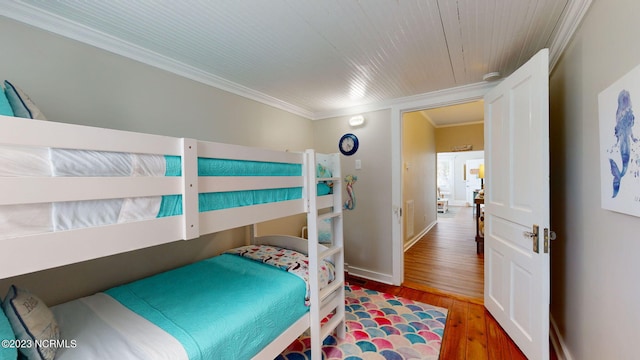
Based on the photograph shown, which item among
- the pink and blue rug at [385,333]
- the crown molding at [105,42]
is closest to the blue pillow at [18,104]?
the crown molding at [105,42]

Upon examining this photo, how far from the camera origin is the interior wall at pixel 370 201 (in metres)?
2.96

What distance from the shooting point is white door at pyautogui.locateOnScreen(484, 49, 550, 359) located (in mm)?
1509

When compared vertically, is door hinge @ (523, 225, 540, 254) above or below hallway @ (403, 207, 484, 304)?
above

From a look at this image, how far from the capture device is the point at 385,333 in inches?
78.2

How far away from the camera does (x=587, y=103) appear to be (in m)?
1.31

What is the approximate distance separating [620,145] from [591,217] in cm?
51

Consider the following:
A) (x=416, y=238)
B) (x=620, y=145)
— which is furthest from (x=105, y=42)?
(x=416, y=238)

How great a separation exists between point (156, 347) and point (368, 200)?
2.50 m

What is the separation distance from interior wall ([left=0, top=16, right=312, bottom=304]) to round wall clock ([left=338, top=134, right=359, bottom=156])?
140 centimetres

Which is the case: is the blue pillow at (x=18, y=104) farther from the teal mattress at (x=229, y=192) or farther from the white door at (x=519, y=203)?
the white door at (x=519, y=203)

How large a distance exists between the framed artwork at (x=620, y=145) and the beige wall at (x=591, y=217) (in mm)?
37

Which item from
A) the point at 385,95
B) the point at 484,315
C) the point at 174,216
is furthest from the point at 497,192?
the point at 174,216

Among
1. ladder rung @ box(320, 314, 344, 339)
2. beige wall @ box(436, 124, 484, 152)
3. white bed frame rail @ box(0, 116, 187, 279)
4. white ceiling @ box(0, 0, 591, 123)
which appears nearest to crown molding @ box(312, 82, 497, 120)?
white ceiling @ box(0, 0, 591, 123)

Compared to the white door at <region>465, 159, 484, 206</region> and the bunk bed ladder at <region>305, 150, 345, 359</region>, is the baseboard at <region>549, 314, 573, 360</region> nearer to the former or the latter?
the bunk bed ladder at <region>305, 150, 345, 359</region>
